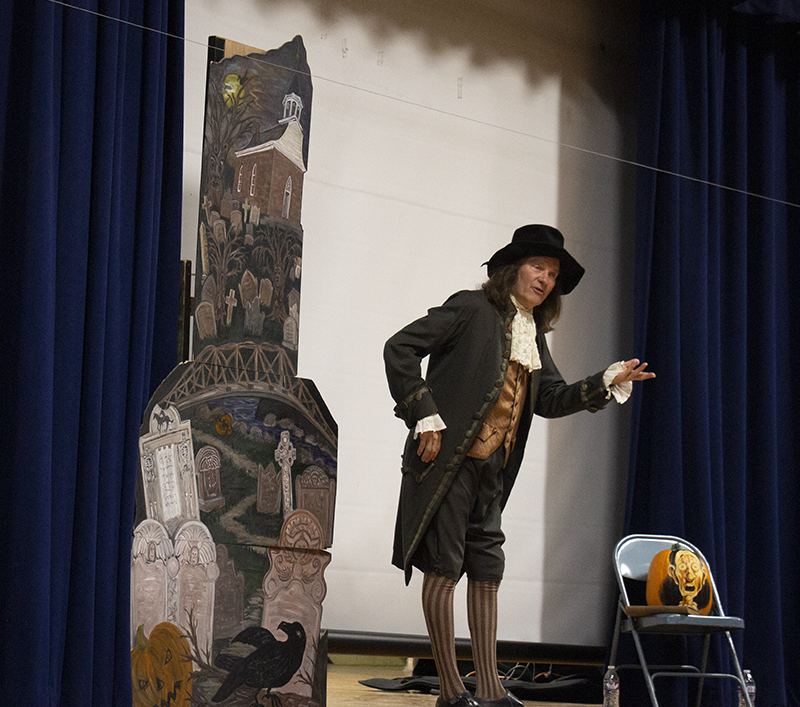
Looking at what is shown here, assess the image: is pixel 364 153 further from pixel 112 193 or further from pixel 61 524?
pixel 61 524

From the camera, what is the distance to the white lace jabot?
9.37 feet

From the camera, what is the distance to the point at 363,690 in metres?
3.40

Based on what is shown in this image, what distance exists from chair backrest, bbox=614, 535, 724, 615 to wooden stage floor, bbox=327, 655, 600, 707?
20.9 inches

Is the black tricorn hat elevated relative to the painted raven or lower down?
elevated

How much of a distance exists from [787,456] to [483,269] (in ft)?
5.18

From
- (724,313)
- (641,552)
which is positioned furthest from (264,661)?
(724,313)

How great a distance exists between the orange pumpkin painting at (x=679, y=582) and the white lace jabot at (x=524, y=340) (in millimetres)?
966

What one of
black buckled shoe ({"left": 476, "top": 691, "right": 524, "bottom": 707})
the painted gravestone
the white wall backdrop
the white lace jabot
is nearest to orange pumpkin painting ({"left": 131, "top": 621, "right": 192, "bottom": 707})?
the painted gravestone

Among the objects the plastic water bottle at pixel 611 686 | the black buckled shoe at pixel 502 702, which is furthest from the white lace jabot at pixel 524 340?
the plastic water bottle at pixel 611 686

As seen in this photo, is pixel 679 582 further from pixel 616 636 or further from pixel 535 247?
pixel 535 247

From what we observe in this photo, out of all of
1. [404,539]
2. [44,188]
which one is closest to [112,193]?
[44,188]

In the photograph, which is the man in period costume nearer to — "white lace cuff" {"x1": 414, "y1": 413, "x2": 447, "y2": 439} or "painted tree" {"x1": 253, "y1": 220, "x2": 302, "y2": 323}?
"white lace cuff" {"x1": 414, "y1": 413, "x2": 447, "y2": 439}

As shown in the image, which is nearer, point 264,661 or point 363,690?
point 264,661

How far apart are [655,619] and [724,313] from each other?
163 cm
